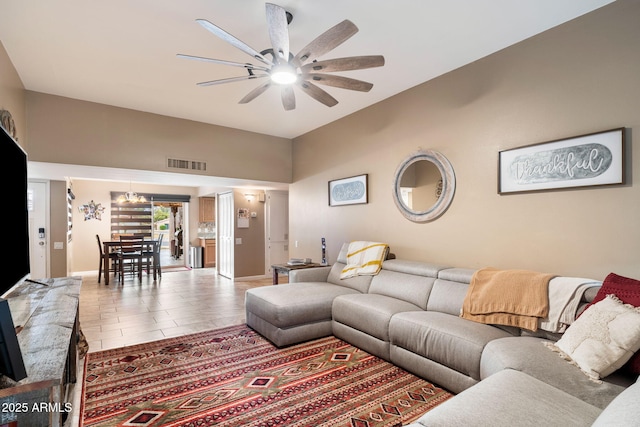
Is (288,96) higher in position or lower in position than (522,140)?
higher

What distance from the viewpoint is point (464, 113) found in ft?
10.6

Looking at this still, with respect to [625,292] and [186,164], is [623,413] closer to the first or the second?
[625,292]

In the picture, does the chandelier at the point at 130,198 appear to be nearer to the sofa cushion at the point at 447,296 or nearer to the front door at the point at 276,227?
the front door at the point at 276,227

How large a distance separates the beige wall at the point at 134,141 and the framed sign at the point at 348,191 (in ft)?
4.33

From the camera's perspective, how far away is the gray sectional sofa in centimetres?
141

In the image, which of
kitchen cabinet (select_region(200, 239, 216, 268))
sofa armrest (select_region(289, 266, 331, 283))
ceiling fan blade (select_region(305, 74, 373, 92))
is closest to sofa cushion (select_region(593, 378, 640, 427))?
ceiling fan blade (select_region(305, 74, 373, 92))

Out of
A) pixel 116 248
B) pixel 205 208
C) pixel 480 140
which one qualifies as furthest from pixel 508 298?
pixel 205 208

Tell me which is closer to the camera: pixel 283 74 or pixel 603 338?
pixel 603 338

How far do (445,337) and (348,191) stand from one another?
2721 millimetres

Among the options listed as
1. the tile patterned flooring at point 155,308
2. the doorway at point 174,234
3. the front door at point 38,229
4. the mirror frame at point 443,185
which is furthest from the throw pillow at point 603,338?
the doorway at point 174,234

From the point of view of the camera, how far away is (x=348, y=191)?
470 cm

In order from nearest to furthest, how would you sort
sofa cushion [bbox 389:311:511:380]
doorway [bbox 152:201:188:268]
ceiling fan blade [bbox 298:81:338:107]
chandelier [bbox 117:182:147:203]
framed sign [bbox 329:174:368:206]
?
sofa cushion [bbox 389:311:511:380]
ceiling fan blade [bbox 298:81:338:107]
framed sign [bbox 329:174:368:206]
chandelier [bbox 117:182:147:203]
doorway [bbox 152:201:188:268]

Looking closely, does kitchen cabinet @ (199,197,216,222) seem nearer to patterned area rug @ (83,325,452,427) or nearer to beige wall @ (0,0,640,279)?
beige wall @ (0,0,640,279)

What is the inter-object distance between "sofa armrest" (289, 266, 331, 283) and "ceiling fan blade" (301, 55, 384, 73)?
103 inches
